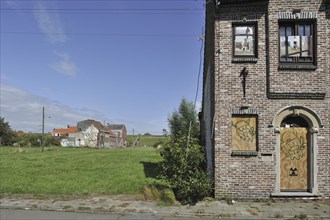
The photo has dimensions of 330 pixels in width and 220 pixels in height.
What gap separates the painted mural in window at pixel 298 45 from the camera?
41.6ft

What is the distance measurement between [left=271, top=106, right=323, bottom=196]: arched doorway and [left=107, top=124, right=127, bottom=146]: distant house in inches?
4313

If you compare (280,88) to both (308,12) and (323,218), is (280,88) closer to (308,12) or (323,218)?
(308,12)

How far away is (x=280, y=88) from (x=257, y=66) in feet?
3.55

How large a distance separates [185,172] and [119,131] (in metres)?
114

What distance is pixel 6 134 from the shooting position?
8769 cm

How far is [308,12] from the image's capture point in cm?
1248

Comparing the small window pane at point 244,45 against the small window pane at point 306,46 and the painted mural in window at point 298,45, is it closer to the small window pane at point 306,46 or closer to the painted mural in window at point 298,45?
the painted mural in window at point 298,45

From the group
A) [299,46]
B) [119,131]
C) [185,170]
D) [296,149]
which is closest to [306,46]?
[299,46]

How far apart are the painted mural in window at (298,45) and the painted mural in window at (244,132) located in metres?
2.39

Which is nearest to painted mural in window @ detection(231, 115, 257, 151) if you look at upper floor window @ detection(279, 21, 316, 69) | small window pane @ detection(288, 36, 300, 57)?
upper floor window @ detection(279, 21, 316, 69)

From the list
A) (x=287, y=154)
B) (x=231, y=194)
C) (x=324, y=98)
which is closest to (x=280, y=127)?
(x=287, y=154)

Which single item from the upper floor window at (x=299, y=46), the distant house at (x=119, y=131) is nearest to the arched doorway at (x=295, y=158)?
the upper floor window at (x=299, y=46)

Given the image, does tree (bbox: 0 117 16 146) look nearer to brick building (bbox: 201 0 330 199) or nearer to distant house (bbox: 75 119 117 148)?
distant house (bbox: 75 119 117 148)

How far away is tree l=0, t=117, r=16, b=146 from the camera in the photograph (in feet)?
285
